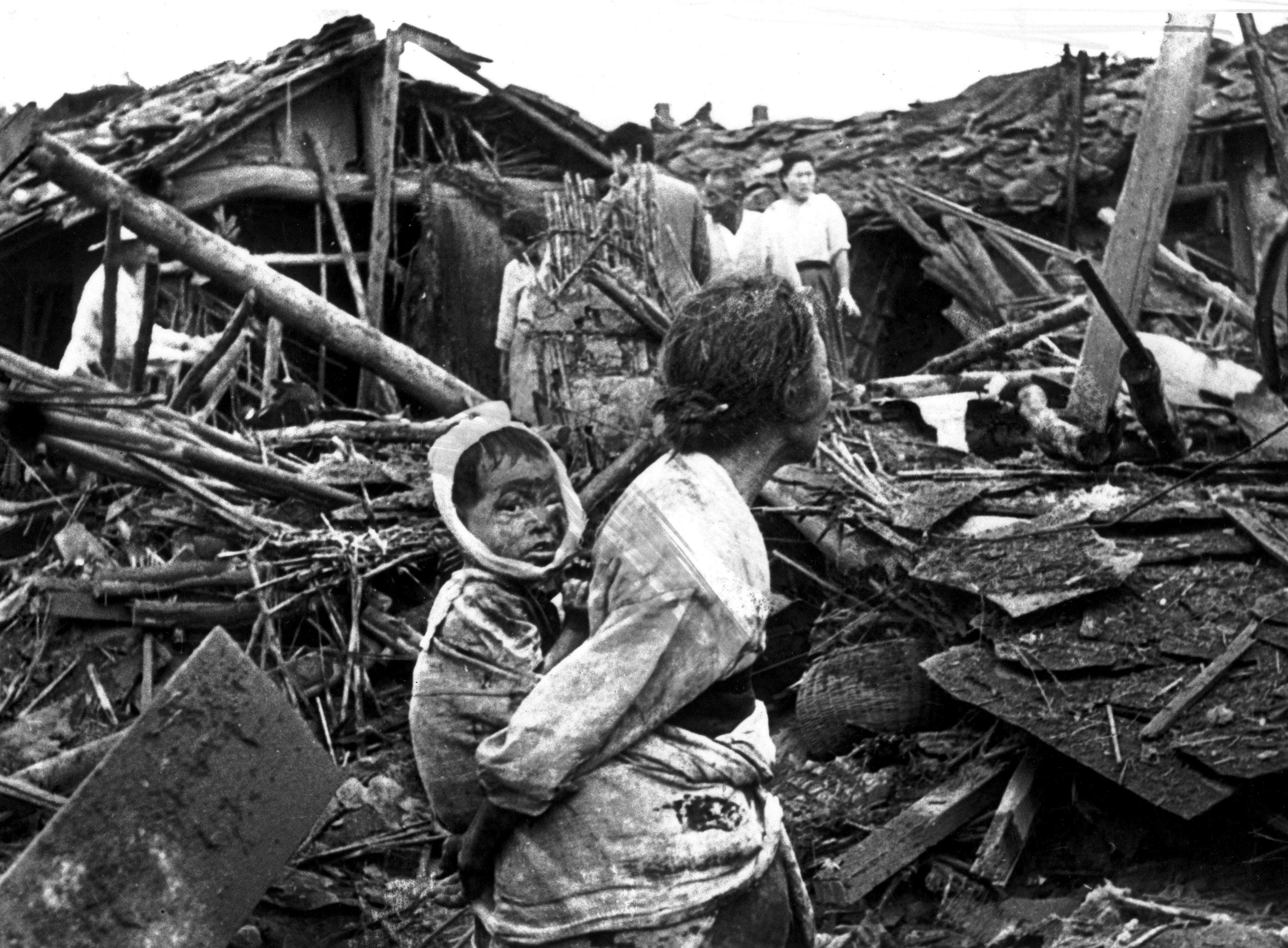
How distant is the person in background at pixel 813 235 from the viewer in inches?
380

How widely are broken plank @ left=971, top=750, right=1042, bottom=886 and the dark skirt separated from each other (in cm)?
199

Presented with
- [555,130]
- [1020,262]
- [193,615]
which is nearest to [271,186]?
[555,130]

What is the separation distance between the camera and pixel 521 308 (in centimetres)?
850

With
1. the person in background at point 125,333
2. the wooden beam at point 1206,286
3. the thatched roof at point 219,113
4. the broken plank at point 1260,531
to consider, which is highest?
the thatched roof at point 219,113

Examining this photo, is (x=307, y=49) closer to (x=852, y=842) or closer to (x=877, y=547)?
(x=877, y=547)

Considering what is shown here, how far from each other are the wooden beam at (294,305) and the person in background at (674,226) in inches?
57.2

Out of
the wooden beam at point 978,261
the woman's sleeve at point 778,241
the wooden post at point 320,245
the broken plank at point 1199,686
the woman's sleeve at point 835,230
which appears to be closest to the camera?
the broken plank at point 1199,686

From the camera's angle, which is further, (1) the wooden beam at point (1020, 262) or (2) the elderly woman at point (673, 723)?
(1) the wooden beam at point (1020, 262)

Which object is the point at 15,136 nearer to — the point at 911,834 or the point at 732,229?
the point at 911,834

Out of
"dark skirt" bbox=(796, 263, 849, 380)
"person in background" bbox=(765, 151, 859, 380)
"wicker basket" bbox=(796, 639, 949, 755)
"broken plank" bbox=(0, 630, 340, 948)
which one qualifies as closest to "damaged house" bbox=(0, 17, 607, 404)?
"person in background" bbox=(765, 151, 859, 380)

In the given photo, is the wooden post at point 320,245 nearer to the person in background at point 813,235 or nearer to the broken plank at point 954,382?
the person in background at point 813,235

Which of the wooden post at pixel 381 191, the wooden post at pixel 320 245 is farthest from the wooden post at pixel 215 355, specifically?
the wooden post at pixel 320 245

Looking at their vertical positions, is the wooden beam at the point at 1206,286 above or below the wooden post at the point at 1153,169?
below

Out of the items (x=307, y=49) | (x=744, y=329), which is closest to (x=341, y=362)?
(x=307, y=49)
